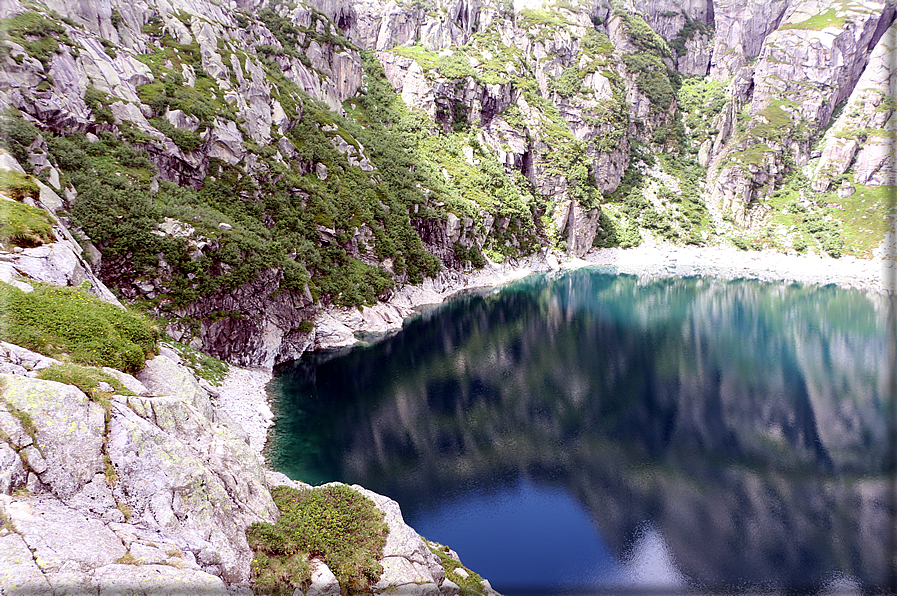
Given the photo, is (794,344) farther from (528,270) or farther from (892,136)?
(892,136)

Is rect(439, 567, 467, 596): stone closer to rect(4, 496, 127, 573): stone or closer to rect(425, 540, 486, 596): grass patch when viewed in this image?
rect(425, 540, 486, 596): grass patch

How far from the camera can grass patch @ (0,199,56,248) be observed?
18531 millimetres

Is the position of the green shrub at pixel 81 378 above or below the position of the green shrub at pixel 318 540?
above

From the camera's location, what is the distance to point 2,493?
337 inches

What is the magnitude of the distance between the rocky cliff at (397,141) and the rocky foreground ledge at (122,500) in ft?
63.6

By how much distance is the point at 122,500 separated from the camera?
10.0 meters

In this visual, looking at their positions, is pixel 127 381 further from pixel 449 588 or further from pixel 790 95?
pixel 790 95

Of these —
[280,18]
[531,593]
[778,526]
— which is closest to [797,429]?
[778,526]

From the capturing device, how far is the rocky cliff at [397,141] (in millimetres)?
40156

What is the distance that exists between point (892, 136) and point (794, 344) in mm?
147139

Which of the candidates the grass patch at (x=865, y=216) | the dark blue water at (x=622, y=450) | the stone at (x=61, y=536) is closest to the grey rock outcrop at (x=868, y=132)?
the grass patch at (x=865, y=216)

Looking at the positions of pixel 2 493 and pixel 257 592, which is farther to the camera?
pixel 257 592

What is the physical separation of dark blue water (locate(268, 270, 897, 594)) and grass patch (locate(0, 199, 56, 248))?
55.7ft

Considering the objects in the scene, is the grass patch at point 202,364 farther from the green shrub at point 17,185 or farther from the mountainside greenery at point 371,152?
the green shrub at point 17,185
